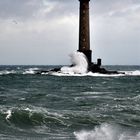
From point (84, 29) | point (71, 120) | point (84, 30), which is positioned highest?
point (84, 29)

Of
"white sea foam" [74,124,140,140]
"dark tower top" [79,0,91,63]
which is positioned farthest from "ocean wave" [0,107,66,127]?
"dark tower top" [79,0,91,63]

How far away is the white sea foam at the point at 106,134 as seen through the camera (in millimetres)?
14156

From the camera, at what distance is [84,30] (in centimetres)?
5700

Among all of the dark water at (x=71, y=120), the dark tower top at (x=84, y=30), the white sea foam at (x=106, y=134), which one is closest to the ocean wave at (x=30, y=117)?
the dark water at (x=71, y=120)

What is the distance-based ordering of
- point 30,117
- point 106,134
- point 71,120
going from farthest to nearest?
1. point 30,117
2. point 71,120
3. point 106,134

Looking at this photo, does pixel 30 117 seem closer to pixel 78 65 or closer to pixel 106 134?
pixel 106 134

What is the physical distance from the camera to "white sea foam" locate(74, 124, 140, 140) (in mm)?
14156

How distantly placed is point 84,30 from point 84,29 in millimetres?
129

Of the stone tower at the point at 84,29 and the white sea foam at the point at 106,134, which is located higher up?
the stone tower at the point at 84,29

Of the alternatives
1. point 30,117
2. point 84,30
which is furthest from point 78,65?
point 30,117

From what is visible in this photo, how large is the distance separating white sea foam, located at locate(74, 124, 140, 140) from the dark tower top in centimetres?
4148

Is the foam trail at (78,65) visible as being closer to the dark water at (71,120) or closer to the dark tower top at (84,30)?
the dark tower top at (84,30)

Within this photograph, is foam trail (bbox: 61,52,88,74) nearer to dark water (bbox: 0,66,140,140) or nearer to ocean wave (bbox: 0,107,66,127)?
dark water (bbox: 0,66,140,140)

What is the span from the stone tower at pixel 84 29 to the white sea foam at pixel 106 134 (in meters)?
41.5
